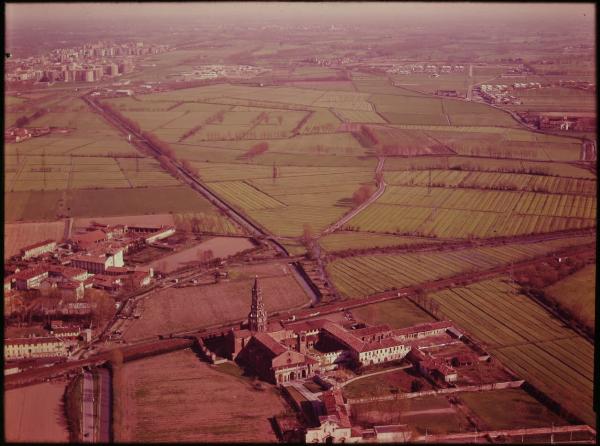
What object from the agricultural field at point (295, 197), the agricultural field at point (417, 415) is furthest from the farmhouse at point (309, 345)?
the agricultural field at point (295, 197)

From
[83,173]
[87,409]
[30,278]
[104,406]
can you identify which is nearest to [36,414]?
[87,409]

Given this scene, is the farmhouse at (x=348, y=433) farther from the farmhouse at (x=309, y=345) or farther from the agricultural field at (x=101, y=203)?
the agricultural field at (x=101, y=203)

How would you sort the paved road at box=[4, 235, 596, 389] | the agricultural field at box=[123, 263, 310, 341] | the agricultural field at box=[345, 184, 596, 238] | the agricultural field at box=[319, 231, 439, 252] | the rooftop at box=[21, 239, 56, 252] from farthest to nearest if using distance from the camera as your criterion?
the agricultural field at box=[345, 184, 596, 238] → the agricultural field at box=[319, 231, 439, 252] → the rooftop at box=[21, 239, 56, 252] → the agricultural field at box=[123, 263, 310, 341] → the paved road at box=[4, 235, 596, 389]

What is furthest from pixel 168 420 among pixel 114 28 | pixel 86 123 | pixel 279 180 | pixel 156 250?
pixel 114 28

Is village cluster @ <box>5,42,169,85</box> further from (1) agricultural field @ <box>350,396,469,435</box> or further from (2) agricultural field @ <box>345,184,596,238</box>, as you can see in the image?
(1) agricultural field @ <box>350,396,469,435</box>

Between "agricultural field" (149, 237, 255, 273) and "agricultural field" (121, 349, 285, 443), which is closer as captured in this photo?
"agricultural field" (121, 349, 285, 443)

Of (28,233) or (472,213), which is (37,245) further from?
(472,213)

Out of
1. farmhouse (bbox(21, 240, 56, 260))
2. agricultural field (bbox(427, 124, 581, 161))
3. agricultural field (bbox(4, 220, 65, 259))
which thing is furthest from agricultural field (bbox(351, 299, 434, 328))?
agricultural field (bbox(427, 124, 581, 161))
